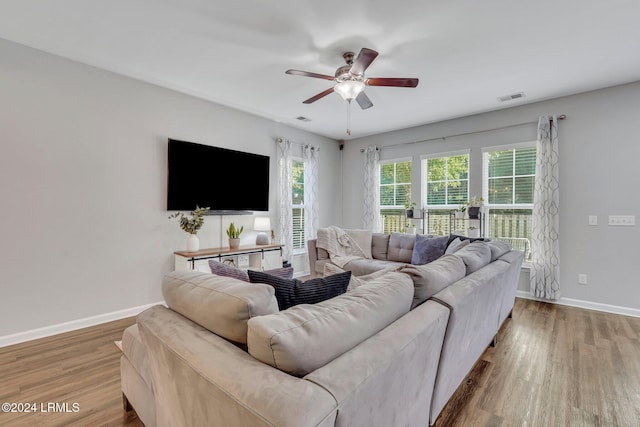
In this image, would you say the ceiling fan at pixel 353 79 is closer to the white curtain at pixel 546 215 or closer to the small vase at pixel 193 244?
the small vase at pixel 193 244

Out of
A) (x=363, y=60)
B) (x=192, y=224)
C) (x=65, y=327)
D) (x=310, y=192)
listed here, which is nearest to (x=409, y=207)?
(x=310, y=192)

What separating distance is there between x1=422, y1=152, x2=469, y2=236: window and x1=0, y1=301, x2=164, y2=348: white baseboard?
14.7ft

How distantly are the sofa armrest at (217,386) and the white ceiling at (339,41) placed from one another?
7.35 feet

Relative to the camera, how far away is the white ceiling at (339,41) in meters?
2.18

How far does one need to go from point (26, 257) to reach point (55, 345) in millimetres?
848

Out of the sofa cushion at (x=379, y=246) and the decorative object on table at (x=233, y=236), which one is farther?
the sofa cushion at (x=379, y=246)

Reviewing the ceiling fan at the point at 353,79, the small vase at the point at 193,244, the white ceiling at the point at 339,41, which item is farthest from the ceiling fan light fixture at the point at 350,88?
the small vase at the point at 193,244

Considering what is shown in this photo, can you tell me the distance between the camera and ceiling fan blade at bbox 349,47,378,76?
223 centimetres

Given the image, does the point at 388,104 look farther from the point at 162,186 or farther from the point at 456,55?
the point at 162,186

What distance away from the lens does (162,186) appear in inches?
140

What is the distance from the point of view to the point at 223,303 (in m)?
1.05

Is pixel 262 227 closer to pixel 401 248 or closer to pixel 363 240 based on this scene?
pixel 363 240

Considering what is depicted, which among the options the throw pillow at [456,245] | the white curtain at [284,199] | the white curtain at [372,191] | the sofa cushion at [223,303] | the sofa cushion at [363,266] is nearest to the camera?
the sofa cushion at [223,303]

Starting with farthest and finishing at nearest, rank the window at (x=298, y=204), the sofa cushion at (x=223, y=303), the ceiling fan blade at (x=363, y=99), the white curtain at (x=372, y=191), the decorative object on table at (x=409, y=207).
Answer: the white curtain at (x=372, y=191), the window at (x=298, y=204), the decorative object on table at (x=409, y=207), the ceiling fan blade at (x=363, y=99), the sofa cushion at (x=223, y=303)
